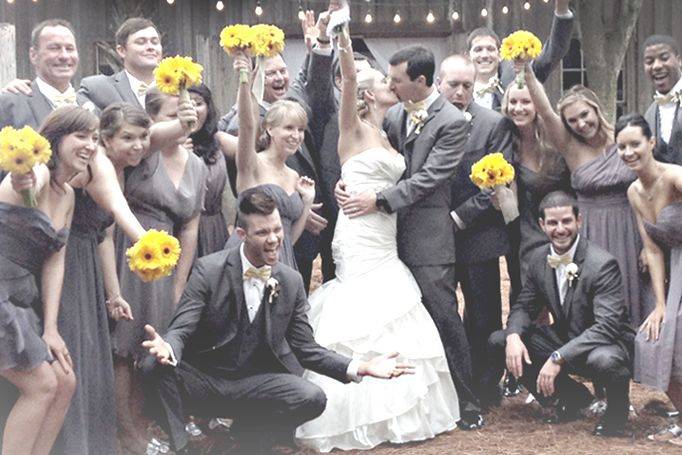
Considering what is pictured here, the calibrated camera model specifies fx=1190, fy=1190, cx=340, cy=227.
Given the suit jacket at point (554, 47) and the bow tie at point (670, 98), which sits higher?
the suit jacket at point (554, 47)

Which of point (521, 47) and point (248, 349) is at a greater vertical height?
point (521, 47)

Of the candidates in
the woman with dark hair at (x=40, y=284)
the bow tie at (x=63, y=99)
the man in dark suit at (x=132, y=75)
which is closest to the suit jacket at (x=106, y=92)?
the man in dark suit at (x=132, y=75)

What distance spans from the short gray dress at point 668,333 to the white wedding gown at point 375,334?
1.16 metres

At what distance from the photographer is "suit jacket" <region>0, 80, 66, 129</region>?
268 inches

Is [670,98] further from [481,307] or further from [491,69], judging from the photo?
[481,307]

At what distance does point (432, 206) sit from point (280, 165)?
0.98m

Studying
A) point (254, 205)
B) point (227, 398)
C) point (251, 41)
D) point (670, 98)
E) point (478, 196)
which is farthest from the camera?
point (670, 98)

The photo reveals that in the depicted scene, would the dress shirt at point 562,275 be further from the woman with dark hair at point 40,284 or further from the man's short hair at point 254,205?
the woman with dark hair at point 40,284

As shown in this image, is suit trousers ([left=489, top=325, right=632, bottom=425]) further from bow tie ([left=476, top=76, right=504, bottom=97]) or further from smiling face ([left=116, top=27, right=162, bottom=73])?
smiling face ([left=116, top=27, right=162, bottom=73])

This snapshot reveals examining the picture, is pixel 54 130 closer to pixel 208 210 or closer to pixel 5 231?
pixel 5 231

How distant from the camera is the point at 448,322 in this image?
7375 millimetres

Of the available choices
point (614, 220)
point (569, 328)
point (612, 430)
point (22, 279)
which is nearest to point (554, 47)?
point (614, 220)

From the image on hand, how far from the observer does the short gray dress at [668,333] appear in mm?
6887

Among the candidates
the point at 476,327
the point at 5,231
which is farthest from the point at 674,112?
the point at 5,231
